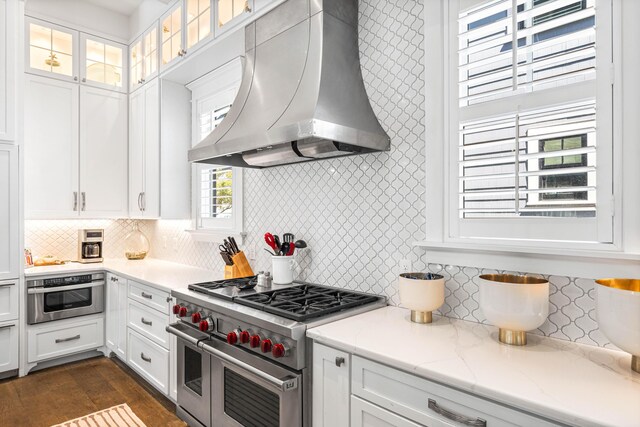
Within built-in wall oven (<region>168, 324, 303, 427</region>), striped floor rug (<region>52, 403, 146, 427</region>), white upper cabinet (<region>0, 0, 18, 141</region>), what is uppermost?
white upper cabinet (<region>0, 0, 18, 141</region>)

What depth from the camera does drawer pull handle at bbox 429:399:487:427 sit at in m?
1.10

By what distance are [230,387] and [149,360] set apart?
4.24ft

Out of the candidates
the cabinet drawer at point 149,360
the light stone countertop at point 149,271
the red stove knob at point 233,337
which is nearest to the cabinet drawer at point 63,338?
the light stone countertop at point 149,271

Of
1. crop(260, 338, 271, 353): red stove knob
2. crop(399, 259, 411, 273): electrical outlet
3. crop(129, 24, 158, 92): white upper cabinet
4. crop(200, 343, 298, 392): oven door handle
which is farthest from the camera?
crop(129, 24, 158, 92): white upper cabinet

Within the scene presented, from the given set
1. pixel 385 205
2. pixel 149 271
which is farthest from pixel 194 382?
pixel 385 205

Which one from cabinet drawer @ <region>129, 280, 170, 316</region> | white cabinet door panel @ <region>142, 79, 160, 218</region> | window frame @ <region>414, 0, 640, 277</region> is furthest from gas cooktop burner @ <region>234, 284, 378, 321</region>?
white cabinet door panel @ <region>142, 79, 160, 218</region>

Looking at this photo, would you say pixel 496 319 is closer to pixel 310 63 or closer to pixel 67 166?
pixel 310 63

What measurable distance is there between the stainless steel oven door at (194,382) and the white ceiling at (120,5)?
11.5 ft

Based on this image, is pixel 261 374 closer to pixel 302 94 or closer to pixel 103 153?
pixel 302 94

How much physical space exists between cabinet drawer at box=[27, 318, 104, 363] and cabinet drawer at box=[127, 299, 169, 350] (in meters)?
0.66

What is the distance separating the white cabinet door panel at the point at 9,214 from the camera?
9.92ft

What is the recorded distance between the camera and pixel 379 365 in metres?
1.35

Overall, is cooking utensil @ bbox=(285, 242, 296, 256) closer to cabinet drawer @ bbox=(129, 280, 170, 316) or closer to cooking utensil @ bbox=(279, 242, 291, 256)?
cooking utensil @ bbox=(279, 242, 291, 256)

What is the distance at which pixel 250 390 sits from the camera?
1.83 m
